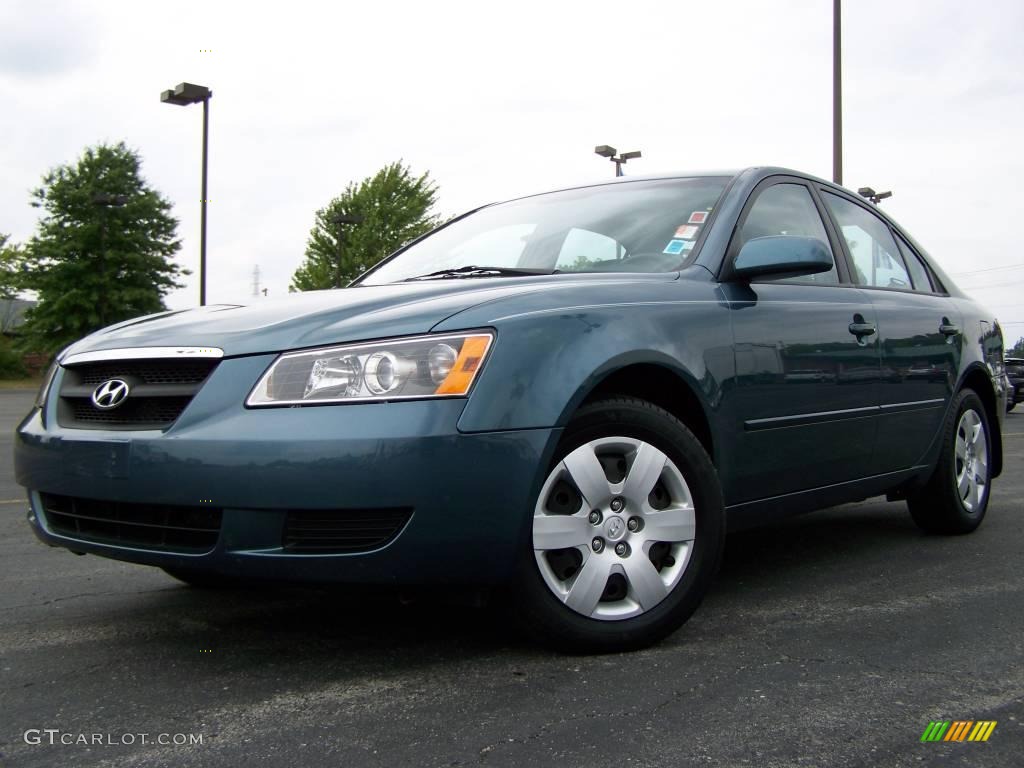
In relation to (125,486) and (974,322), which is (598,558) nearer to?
(125,486)

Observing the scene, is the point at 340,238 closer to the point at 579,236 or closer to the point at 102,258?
Result: the point at 102,258

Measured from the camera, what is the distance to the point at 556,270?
3582mm

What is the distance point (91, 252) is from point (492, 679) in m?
42.6

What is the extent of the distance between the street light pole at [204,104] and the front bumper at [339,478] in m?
16.8

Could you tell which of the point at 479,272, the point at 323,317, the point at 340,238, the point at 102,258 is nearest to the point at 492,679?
the point at 323,317

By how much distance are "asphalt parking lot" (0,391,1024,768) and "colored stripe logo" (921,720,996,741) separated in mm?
27

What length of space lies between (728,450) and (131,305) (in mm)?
41540

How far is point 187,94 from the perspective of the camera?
755 inches

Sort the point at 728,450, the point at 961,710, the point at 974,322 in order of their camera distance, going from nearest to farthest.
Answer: the point at 961,710 → the point at 728,450 → the point at 974,322

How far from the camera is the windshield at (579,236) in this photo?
3658mm

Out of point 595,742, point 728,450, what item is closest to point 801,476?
point 728,450

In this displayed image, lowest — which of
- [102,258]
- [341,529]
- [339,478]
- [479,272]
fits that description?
[341,529]

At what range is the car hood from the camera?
271 cm

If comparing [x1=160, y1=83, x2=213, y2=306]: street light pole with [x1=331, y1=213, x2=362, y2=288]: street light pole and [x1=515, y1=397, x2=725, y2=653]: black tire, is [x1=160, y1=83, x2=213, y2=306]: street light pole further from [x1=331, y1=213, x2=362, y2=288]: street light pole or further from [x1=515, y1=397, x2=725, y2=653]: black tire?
[x1=515, y1=397, x2=725, y2=653]: black tire
